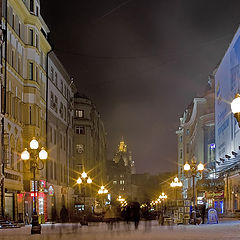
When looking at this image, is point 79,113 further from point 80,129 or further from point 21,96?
point 21,96

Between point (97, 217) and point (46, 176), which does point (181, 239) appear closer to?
point (97, 217)

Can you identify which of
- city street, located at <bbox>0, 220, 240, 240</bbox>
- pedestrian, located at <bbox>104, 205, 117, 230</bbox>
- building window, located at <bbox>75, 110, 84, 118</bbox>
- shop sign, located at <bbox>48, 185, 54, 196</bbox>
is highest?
building window, located at <bbox>75, 110, 84, 118</bbox>

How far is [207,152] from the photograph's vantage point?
91562 millimetres

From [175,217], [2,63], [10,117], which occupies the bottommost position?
[175,217]

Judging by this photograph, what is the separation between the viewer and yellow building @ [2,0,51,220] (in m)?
43.1

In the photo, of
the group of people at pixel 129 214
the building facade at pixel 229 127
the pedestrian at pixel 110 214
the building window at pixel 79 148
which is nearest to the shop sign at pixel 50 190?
the building facade at pixel 229 127

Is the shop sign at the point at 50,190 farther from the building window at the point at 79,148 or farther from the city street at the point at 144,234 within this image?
the building window at the point at 79,148

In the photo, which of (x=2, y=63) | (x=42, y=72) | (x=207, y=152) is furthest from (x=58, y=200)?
(x=207, y=152)

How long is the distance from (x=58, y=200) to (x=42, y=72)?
52.5ft

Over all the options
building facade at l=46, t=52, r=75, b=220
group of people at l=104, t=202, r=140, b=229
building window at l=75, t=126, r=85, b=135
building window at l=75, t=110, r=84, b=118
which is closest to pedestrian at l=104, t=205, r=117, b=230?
group of people at l=104, t=202, r=140, b=229

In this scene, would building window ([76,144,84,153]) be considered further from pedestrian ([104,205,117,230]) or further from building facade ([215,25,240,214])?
pedestrian ([104,205,117,230])

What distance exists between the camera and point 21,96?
4784 centimetres

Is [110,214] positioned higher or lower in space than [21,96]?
lower

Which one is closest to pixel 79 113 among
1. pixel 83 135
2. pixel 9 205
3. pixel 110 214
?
pixel 83 135
